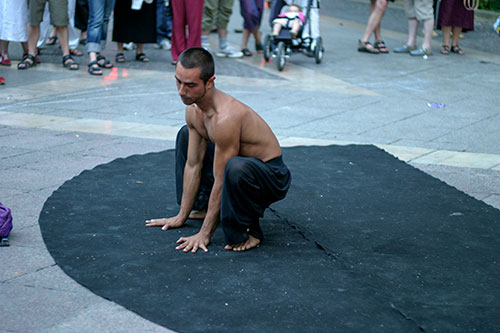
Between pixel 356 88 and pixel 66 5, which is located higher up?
pixel 66 5

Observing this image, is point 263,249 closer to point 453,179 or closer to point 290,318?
point 290,318

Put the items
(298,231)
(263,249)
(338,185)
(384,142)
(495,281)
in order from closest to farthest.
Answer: (495,281), (263,249), (298,231), (338,185), (384,142)

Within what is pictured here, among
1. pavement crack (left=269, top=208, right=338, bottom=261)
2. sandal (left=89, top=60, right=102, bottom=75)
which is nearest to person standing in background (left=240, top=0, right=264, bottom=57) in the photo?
sandal (left=89, top=60, right=102, bottom=75)

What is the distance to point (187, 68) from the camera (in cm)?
371

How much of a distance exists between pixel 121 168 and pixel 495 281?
291 cm

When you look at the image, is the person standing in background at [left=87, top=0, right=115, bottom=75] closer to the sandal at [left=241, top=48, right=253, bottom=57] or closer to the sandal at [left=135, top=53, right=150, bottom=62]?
the sandal at [left=135, top=53, right=150, bottom=62]

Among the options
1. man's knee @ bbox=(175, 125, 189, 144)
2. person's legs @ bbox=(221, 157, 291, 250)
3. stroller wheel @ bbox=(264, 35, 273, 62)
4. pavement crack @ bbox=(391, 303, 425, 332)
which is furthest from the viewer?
stroller wheel @ bbox=(264, 35, 273, 62)

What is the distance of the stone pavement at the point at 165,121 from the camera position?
3490mm

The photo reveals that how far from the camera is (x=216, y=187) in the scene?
396cm

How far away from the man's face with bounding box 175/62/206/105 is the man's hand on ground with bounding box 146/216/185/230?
0.85 meters

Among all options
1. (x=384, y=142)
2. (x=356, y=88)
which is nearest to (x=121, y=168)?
(x=384, y=142)

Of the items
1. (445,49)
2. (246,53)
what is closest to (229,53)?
(246,53)

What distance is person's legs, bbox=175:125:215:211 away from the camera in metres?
4.34

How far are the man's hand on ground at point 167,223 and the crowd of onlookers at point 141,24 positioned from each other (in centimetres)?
529
